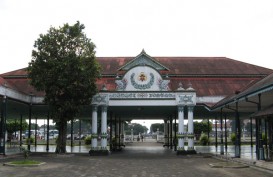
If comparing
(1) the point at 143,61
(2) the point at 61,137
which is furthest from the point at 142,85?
(2) the point at 61,137

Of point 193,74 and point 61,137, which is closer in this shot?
point 61,137

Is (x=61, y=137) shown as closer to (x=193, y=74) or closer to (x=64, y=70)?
(x=64, y=70)

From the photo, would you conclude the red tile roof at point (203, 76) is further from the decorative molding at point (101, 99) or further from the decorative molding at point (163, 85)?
the decorative molding at point (101, 99)

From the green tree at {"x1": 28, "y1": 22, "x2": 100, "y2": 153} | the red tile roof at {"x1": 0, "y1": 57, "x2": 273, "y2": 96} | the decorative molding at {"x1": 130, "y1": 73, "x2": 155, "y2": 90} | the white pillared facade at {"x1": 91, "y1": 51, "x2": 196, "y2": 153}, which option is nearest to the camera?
the green tree at {"x1": 28, "y1": 22, "x2": 100, "y2": 153}

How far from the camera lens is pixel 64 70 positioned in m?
30.1

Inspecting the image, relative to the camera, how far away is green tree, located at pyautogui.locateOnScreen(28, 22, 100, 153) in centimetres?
3025

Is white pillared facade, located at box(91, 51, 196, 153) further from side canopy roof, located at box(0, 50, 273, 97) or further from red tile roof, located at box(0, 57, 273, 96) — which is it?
red tile roof, located at box(0, 57, 273, 96)

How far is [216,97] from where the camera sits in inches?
1342

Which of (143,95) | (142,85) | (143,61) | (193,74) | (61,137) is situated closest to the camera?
(61,137)

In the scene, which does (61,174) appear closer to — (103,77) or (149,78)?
(149,78)

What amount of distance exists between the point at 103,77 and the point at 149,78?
5418mm

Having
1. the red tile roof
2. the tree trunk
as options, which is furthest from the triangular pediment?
the tree trunk

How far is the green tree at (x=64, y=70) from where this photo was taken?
30.2 m

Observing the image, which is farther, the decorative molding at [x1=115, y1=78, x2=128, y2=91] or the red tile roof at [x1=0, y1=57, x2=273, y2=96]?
the red tile roof at [x1=0, y1=57, x2=273, y2=96]
